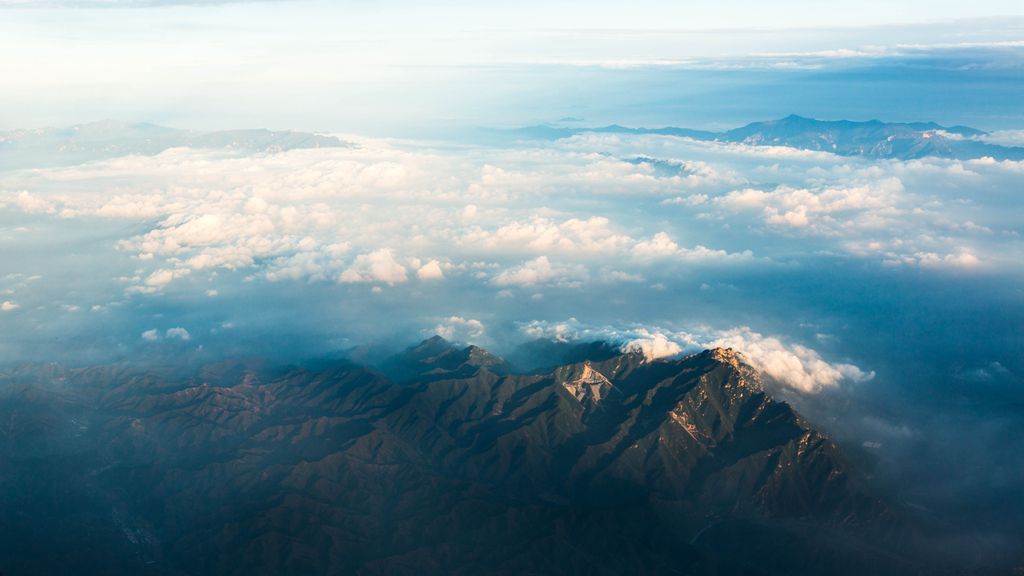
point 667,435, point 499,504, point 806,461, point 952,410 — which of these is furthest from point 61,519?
point 952,410

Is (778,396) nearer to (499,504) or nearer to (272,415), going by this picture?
(499,504)

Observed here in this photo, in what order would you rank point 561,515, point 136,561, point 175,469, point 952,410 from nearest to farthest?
point 136,561 → point 561,515 → point 175,469 → point 952,410

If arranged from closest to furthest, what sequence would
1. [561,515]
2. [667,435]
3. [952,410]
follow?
[561,515], [667,435], [952,410]

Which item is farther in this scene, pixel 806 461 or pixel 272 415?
pixel 272 415

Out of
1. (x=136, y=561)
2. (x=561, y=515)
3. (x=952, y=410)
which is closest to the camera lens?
(x=136, y=561)

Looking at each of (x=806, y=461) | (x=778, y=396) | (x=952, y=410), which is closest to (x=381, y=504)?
(x=806, y=461)

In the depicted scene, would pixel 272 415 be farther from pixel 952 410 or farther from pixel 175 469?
pixel 952 410
